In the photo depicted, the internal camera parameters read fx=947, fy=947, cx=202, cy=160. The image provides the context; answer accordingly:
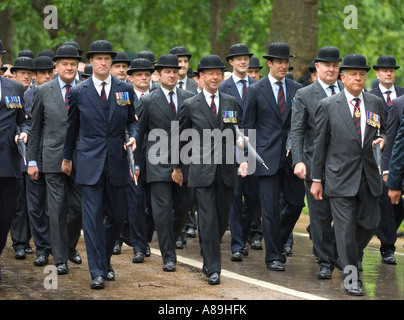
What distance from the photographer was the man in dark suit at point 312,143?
11109mm

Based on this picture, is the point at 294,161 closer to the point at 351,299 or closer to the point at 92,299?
the point at 351,299

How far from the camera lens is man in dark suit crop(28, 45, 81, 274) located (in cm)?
1140

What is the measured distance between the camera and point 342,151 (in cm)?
1016

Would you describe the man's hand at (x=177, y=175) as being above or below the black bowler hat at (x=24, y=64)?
below

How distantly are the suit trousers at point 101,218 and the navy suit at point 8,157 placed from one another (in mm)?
957

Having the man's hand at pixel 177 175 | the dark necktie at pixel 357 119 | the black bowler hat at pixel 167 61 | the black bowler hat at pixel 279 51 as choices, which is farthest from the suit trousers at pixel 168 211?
the dark necktie at pixel 357 119

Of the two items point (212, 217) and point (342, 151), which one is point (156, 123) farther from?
point (342, 151)

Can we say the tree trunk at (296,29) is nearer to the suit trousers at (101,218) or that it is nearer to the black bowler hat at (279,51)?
the black bowler hat at (279,51)

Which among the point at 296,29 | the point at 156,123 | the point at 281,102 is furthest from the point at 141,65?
the point at 296,29

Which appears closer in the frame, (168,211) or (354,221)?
(354,221)

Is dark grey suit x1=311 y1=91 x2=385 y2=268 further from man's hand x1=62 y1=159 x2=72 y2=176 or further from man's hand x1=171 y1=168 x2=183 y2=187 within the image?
man's hand x1=62 y1=159 x2=72 y2=176

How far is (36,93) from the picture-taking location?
11773 millimetres

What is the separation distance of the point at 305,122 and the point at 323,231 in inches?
52.5
